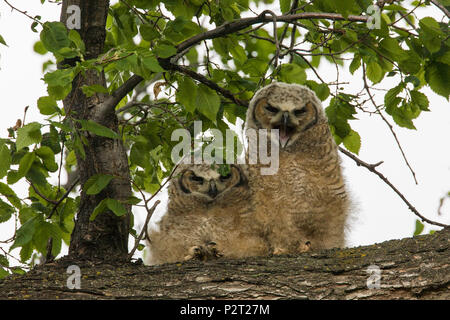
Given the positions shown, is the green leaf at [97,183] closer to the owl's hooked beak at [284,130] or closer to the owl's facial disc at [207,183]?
the owl's facial disc at [207,183]

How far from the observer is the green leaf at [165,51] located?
2.76 metres

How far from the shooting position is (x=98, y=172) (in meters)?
3.32

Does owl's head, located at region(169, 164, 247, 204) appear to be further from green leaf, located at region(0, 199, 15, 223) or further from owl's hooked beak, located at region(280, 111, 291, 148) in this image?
green leaf, located at region(0, 199, 15, 223)

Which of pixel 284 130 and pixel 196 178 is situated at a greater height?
pixel 284 130

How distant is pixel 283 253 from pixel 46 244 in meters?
1.35

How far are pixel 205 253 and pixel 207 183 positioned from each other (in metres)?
0.56

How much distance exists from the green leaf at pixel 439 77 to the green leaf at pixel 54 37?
2019 mm

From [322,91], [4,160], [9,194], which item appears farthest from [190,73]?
[9,194]

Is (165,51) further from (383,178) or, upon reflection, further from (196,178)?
(383,178)

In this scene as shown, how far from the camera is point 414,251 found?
2650 mm

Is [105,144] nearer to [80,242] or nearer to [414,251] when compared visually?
[80,242]
